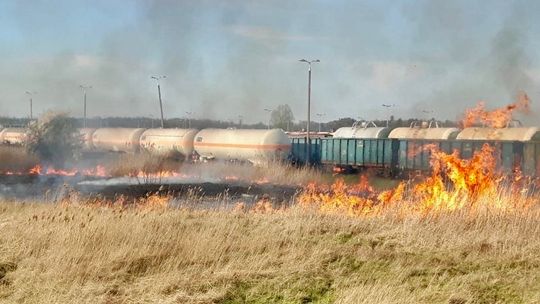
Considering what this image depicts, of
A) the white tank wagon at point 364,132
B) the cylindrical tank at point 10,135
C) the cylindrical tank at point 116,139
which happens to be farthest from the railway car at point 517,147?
the cylindrical tank at point 10,135

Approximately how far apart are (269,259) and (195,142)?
39.2 metres

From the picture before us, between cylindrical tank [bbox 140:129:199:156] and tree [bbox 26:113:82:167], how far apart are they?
6.56 meters

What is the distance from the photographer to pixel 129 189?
28031 mm

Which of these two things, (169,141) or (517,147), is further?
(169,141)

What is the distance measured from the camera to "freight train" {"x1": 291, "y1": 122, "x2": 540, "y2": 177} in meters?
30.6

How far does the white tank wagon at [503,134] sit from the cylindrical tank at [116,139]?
29.8m

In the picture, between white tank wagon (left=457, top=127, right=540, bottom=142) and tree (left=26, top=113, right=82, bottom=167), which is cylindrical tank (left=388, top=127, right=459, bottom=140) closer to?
white tank wagon (left=457, top=127, right=540, bottom=142)

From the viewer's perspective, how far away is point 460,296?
7.56 meters

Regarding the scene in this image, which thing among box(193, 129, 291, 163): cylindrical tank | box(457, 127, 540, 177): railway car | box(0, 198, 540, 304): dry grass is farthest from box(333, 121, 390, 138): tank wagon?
box(0, 198, 540, 304): dry grass

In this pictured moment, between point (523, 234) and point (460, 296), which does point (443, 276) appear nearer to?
point (460, 296)

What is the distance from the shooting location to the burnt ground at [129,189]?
84.7 ft

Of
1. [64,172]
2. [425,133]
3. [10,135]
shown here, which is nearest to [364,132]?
[425,133]

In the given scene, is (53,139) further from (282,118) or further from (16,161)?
(282,118)

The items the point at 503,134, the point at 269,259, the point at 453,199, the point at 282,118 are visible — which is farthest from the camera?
the point at 282,118
